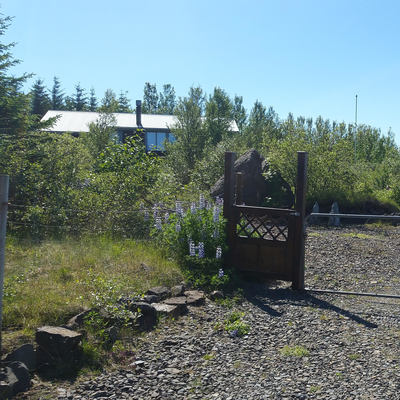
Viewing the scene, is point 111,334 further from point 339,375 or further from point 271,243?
point 271,243

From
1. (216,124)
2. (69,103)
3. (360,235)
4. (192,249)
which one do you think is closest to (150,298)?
(192,249)

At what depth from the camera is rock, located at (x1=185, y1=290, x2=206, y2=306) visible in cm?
622

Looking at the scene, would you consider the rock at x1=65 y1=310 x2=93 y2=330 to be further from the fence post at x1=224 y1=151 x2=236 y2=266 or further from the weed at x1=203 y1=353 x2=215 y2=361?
the fence post at x1=224 y1=151 x2=236 y2=266

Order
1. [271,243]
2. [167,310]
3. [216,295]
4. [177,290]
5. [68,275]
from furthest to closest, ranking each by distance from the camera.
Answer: [271,243] < [216,295] < [177,290] < [68,275] < [167,310]

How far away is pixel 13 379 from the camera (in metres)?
3.74

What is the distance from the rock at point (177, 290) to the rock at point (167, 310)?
1.65 feet

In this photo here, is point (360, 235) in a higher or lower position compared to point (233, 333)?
higher

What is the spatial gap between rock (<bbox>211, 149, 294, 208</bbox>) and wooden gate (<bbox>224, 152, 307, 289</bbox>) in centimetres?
737

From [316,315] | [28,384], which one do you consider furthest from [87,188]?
[28,384]

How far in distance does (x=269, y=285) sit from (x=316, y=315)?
1.64 m

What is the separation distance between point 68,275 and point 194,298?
166 cm

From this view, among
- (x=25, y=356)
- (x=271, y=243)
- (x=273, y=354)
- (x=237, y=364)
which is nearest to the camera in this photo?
(x=25, y=356)

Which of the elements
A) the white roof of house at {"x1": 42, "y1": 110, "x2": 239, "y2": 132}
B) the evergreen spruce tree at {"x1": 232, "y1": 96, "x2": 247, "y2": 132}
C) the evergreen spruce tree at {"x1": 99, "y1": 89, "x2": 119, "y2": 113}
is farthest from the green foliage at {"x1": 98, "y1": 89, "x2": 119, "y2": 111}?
the evergreen spruce tree at {"x1": 232, "y1": 96, "x2": 247, "y2": 132}

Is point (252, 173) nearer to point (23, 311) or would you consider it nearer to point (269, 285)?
point (269, 285)
